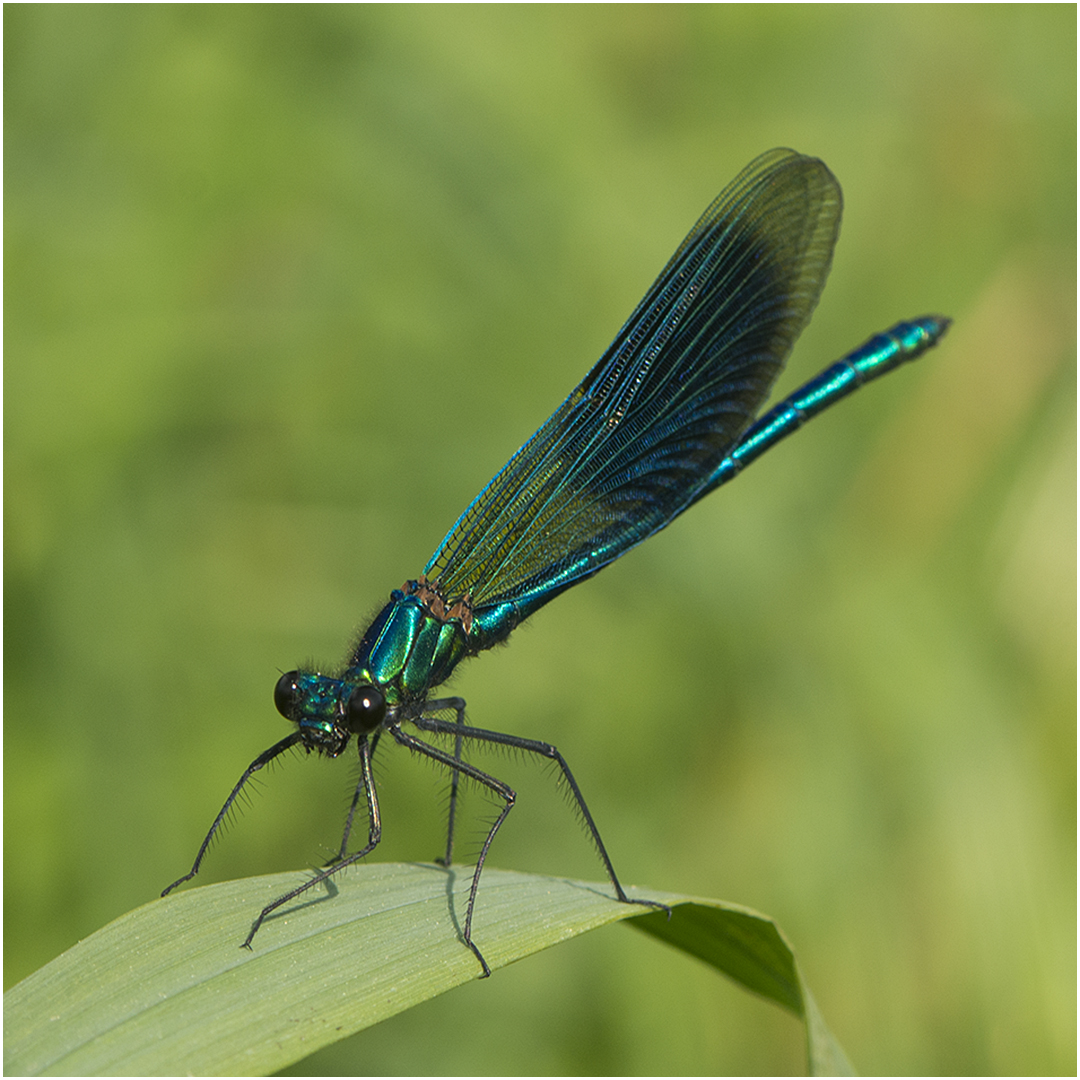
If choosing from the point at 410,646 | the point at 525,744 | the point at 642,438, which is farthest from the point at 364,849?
the point at 642,438

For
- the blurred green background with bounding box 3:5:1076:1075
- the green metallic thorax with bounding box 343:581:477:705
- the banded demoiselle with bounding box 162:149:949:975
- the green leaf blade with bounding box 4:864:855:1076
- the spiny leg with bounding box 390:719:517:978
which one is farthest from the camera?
the blurred green background with bounding box 3:5:1076:1075

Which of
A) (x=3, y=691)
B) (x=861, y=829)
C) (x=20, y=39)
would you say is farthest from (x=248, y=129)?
(x=861, y=829)

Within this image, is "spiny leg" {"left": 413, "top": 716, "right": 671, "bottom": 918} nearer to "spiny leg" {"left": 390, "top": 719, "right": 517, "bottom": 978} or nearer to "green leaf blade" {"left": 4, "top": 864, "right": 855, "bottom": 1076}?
"spiny leg" {"left": 390, "top": 719, "right": 517, "bottom": 978}

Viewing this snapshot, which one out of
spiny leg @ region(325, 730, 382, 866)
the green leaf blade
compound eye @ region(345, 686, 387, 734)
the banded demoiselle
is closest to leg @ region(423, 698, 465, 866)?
the banded demoiselle

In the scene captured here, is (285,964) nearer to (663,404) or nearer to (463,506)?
(663,404)

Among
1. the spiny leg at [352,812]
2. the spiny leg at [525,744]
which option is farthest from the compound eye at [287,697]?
the spiny leg at [525,744]

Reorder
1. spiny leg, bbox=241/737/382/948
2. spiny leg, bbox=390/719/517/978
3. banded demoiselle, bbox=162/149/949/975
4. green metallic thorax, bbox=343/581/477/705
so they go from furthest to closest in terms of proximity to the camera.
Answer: banded demoiselle, bbox=162/149/949/975 → green metallic thorax, bbox=343/581/477/705 → spiny leg, bbox=390/719/517/978 → spiny leg, bbox=241/737/382/948
